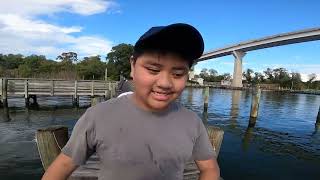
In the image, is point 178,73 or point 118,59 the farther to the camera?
point 118,59

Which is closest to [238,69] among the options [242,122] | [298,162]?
[242,122]

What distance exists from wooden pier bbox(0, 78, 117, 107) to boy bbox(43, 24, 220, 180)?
77.4 feet

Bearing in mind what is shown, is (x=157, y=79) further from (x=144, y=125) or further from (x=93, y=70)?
(x=93, y=70)

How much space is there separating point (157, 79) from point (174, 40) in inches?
7.9

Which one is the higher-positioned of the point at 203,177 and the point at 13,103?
the point at 203,177

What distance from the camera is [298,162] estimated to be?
555 inches

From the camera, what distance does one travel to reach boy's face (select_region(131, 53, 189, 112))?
170 centimetres

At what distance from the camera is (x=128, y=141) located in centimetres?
172

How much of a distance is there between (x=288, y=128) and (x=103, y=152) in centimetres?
2341

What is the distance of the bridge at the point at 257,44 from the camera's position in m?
77.8

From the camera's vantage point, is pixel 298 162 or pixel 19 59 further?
pixel 19 59

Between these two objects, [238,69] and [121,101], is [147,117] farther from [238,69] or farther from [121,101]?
[238,69]

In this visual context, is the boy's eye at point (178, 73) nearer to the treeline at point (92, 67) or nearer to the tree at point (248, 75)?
the treeline at point (92, 67)

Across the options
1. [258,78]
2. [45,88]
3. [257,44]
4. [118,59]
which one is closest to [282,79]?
[258,78]
